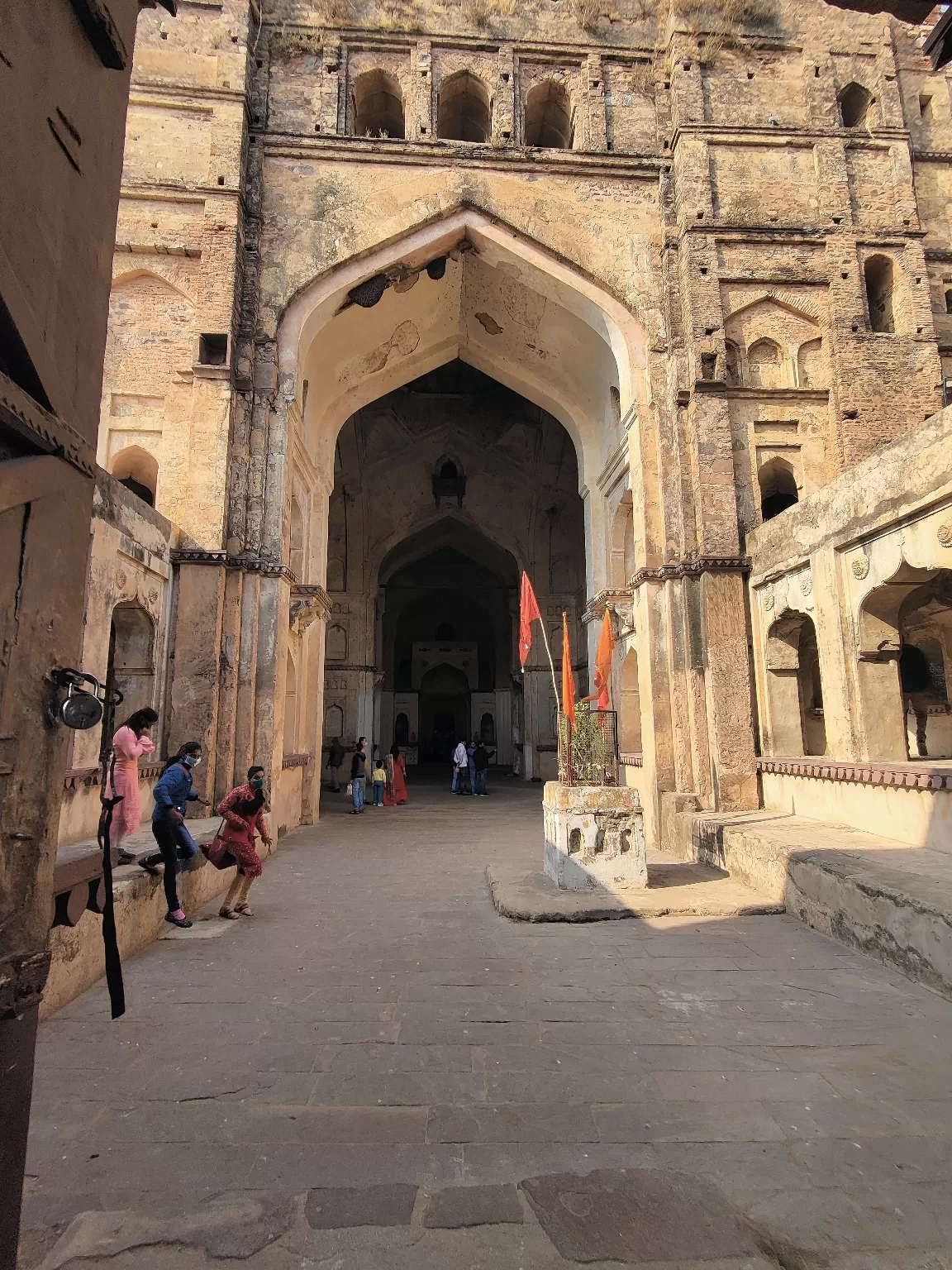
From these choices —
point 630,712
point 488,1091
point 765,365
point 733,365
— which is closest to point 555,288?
point 733,365

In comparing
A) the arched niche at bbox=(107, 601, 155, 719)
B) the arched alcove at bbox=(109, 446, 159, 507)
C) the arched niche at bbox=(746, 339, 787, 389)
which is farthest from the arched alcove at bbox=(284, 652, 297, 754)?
the arched niche at bbox=(746, 339, 787, 389)

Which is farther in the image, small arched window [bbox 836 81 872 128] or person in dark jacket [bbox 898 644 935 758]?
person in dark jacket [bbox 898 644 935 758]

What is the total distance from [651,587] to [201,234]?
7.94m

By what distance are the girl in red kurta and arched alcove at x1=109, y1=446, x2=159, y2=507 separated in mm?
5197

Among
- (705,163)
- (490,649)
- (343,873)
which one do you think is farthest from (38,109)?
(490,649)

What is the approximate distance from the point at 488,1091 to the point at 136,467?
9640mm

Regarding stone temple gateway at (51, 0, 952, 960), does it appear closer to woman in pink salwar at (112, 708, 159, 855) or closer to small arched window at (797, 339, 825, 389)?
small arched window at (797, 339, 825, 389)

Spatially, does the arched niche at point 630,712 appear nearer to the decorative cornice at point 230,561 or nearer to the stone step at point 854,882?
the stone step at point 854,882

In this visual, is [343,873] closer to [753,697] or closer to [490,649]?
[753,697]

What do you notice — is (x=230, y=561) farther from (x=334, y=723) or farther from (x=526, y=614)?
(x=334, y=723)

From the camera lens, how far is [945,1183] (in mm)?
2355

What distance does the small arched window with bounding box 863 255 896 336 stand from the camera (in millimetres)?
10828

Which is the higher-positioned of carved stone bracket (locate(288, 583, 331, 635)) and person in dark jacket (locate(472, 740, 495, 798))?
carved stone bracket (locate(288, 583, 331, 635))

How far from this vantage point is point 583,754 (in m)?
7.07
